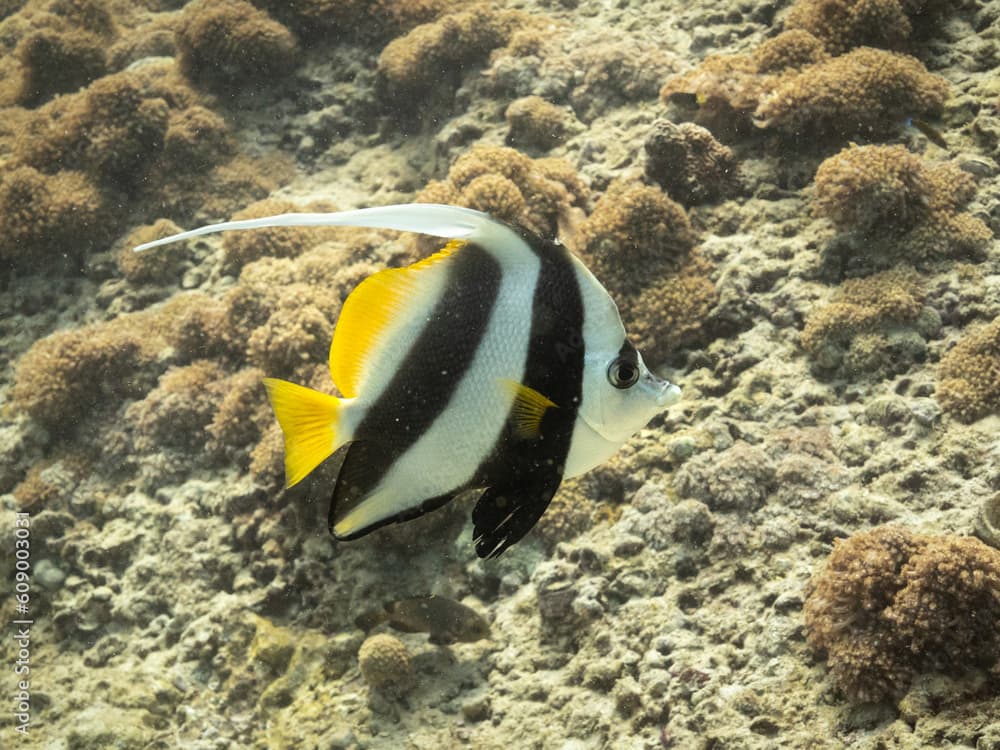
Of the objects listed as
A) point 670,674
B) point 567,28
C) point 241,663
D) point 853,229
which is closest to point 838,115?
point 853,229

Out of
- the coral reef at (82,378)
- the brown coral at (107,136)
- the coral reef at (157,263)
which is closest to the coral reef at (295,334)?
the coral reef at (82,378)

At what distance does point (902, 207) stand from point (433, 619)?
10.7ft

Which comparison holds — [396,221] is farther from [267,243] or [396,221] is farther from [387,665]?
[267,243]

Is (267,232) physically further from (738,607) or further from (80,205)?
(738,607)

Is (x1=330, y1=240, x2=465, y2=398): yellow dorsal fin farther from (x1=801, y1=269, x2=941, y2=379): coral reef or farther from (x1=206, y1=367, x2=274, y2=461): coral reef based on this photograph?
(x1=206, y1=367, x2=274, y2=461): coral reef

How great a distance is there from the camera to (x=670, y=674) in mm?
3082

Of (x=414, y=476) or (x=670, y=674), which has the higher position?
(x=414, y=476)

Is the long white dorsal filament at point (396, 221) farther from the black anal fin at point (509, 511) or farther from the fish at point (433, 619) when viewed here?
the fish at point (433, 619)

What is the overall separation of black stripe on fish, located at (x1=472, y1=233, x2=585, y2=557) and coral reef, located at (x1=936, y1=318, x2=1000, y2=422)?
266 cm

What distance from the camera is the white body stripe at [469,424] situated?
4.91ft

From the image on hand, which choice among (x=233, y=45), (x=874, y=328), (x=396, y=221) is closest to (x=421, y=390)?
(x=396, y=221)

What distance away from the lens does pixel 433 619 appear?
376 centimetres

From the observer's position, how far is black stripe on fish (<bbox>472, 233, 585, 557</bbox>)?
1502 millimetres

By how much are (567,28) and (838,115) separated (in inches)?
116
